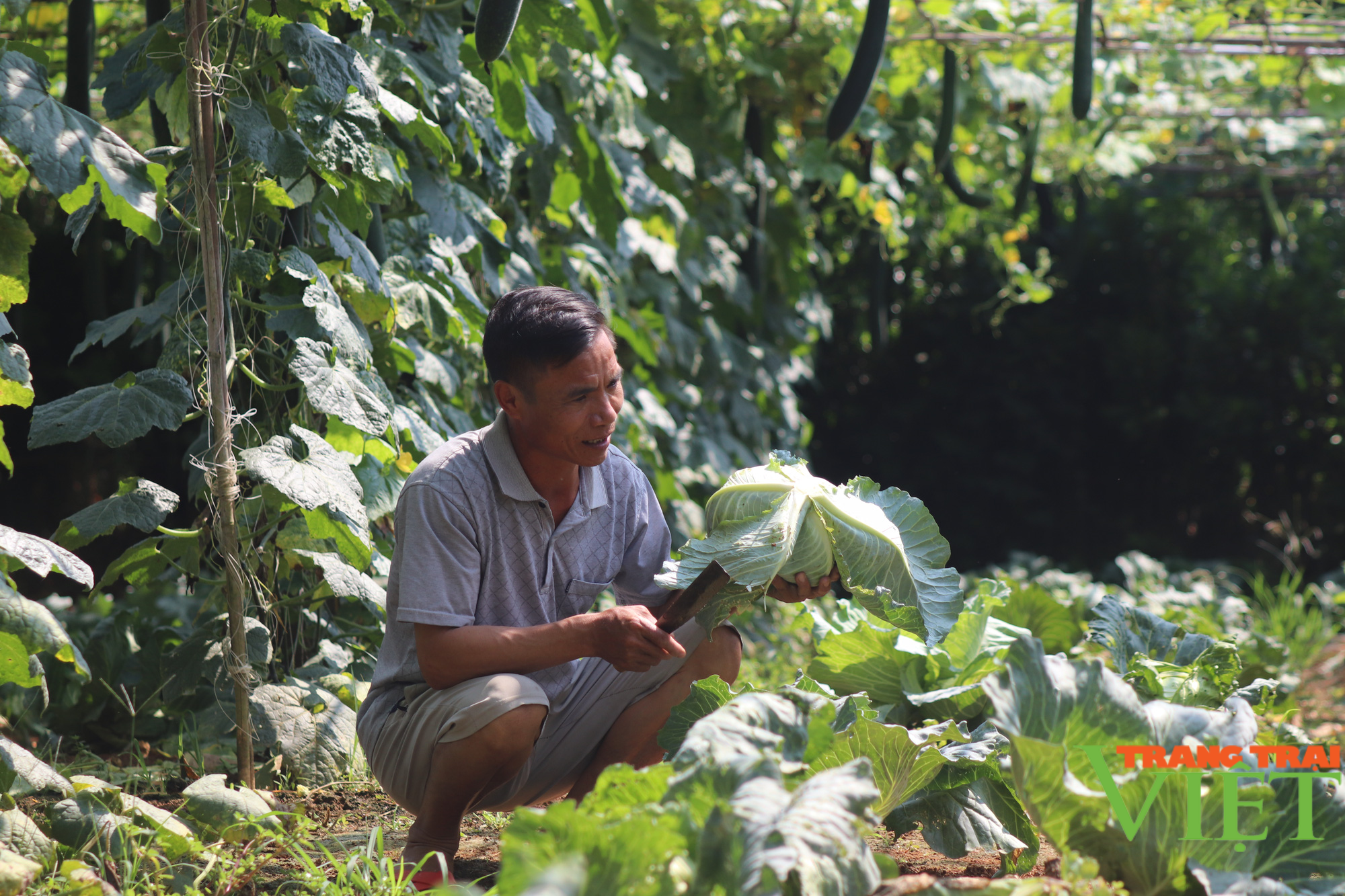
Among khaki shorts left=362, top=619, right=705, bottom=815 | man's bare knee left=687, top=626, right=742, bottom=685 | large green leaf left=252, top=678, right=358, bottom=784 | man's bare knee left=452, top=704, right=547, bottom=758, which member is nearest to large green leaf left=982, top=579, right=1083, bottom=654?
man's bare knee left=687, top=626, right=742, bottom=685

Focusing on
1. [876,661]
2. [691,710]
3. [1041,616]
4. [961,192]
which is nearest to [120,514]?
[691,710]

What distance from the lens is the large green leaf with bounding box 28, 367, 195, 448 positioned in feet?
7.36

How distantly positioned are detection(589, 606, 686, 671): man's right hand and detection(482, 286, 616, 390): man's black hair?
0.50 m

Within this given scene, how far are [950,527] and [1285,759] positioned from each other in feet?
20.8

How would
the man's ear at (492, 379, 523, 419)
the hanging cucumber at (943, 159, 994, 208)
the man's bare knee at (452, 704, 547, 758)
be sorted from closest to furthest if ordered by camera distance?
the man's bare knee at (452, 704, 547, 758) < the man's ear at (492, 379, 523, 419) < the hanging cucumber at (943, 159, 994, 208)

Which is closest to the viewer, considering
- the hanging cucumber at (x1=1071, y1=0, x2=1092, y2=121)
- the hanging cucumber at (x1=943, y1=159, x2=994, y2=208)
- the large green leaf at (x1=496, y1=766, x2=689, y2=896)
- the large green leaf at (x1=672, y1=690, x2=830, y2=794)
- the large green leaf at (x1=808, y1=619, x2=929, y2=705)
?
the large green leaf at (x1=496, y1=766, x2=689, y2=896)

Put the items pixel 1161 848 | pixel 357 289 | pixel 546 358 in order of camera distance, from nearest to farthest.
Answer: pixel 1161 848 < pixel 546 358 < pixel 357 289

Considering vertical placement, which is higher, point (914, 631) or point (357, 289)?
point (357, 289)

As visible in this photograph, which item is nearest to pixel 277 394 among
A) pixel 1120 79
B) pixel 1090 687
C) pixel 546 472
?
pixel 546 472

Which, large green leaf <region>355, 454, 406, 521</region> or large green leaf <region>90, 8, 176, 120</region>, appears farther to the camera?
large green leaf <region>355, 454, 406, 521</region>

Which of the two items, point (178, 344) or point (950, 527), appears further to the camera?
point (950, 527)

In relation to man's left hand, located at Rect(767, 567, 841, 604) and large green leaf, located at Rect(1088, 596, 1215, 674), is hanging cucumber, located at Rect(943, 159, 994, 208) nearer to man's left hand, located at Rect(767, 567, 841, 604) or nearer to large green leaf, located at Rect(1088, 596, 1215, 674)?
large green leaf, located at Rect(1088, 596, 1215, 674)

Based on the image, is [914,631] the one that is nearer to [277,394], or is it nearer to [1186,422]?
[277,394]

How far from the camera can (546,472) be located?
7.81 feet
